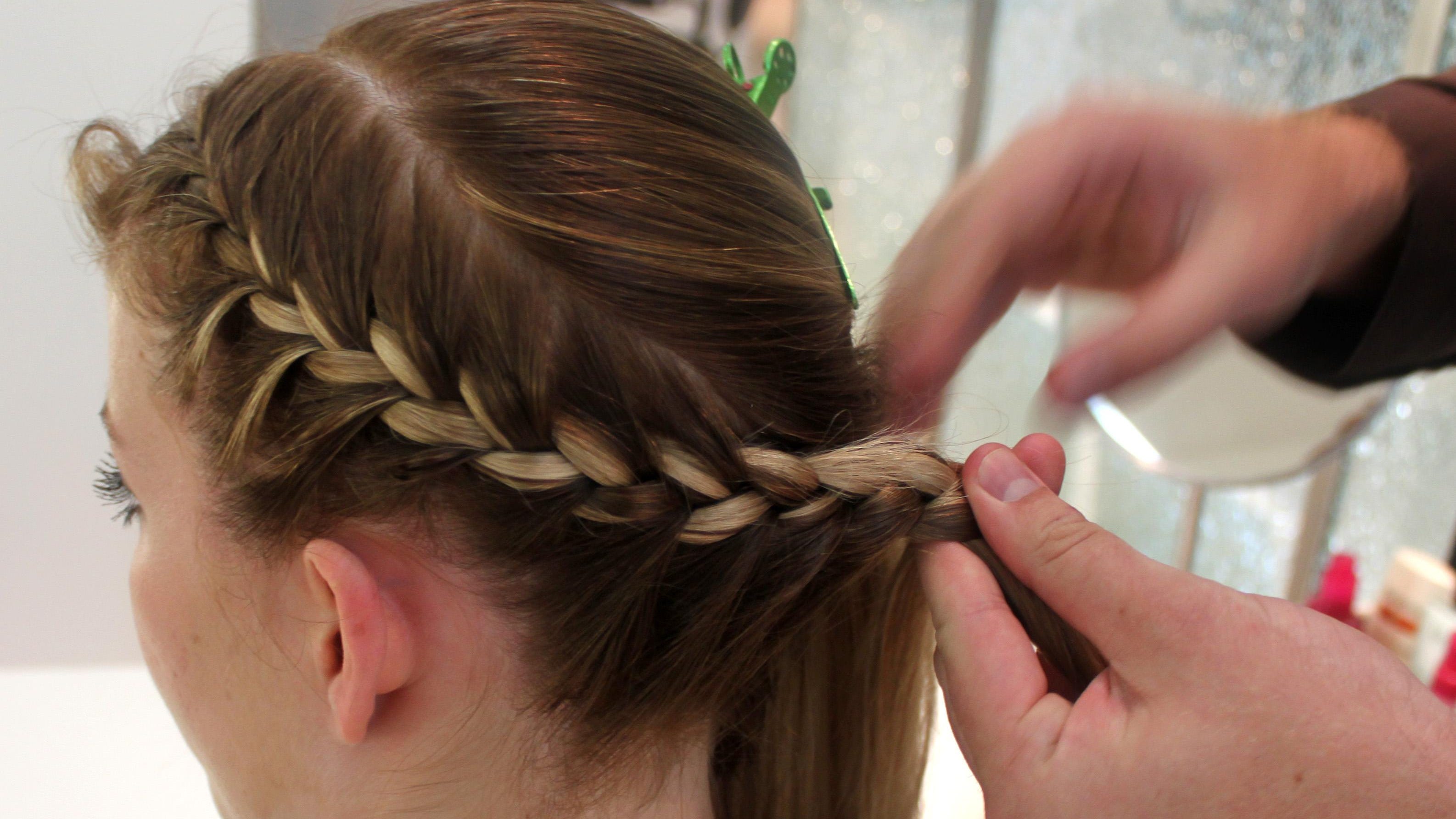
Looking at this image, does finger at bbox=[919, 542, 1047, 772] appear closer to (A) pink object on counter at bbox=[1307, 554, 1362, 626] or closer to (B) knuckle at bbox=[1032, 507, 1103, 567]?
(B) knuckle at bbox=[1032, 507, 1103, 567]

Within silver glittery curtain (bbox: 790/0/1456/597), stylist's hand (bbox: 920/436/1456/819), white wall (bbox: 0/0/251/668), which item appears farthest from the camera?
silver glittery curtain (bbox: 790/0/1456/597)

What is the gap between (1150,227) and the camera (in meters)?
0.76

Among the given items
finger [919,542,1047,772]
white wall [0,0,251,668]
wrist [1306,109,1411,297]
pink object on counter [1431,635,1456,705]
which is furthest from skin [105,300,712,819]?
pink object on counter [1431,635,1456,705]

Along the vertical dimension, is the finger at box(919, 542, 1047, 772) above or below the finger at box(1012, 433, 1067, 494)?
below

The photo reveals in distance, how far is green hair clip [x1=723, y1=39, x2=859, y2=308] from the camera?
762 mm

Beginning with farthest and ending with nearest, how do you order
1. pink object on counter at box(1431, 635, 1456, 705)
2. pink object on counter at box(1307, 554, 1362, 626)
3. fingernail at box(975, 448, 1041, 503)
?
pink object on counter at box(1307, 554, 1362, 626)
pink object on counter at box(1431, 635, 1456, 705)
fingernail at box(975, 448, 1041, 503)

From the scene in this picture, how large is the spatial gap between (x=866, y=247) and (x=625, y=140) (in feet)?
7.76

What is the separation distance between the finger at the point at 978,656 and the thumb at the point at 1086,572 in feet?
0.09

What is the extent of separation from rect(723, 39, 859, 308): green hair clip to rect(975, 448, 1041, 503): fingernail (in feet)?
0.68

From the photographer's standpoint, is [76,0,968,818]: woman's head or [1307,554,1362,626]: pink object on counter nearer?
[76,0,968,818]: woman's head

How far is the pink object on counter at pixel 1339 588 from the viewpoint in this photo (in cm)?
165

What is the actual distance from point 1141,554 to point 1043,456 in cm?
12

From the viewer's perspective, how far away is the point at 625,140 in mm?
565

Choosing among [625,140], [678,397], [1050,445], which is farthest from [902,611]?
[625,140]
